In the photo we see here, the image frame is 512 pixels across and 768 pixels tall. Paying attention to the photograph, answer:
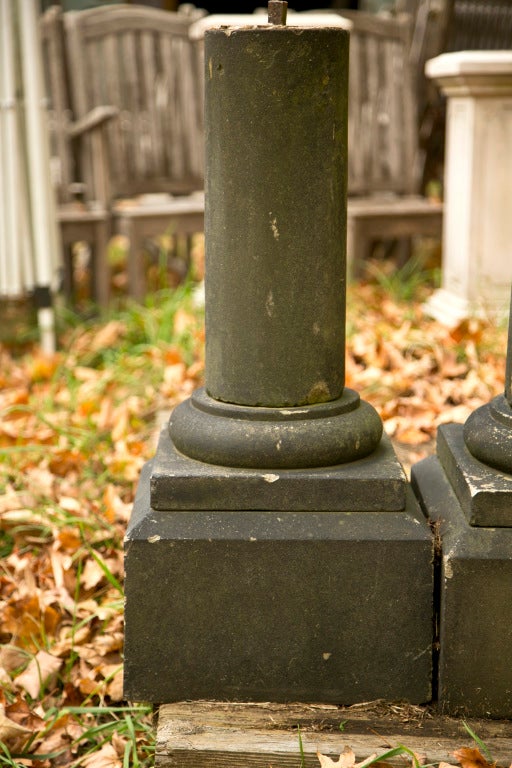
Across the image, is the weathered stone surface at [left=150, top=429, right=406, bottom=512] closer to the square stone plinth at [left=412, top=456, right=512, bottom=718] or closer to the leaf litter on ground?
the square stone plinth at [left=412, top=456, right=512, bottom=718]

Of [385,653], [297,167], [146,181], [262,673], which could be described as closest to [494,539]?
[385,653]

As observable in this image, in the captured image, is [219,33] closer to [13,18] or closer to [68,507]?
[68,507]

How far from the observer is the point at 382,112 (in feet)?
20.7

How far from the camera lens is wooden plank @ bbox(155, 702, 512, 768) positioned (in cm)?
190

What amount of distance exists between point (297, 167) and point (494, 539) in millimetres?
836

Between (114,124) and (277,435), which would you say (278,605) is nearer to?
(277,435)

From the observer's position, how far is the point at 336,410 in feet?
6.93

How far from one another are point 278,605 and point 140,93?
188 inches

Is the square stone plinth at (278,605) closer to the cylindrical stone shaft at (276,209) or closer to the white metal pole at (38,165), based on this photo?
the cylindrical stone shaft at (276,209)

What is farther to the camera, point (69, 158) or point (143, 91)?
point (143, 91)

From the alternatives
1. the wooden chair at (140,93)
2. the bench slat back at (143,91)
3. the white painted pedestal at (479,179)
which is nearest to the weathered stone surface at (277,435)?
the white painted pedestal at (479,179)

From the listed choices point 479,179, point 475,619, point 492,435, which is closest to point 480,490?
point 492,435

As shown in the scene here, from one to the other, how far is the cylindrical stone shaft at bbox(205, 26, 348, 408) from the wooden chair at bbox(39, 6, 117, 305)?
134 inches

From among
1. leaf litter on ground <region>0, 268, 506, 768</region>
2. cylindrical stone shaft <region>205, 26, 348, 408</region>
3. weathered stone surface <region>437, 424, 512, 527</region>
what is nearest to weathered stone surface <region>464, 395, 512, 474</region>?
weathered stone surface <region>437, 424, 512, 527</region>
